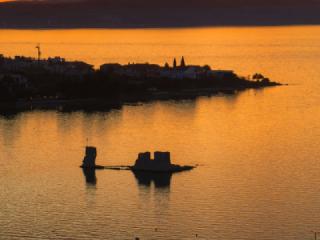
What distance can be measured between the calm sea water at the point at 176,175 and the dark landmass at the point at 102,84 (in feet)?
8.35

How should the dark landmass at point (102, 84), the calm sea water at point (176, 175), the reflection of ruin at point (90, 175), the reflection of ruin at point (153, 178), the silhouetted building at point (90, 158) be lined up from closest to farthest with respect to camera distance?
the calm sea water at point (176, 175) → the reflection of ruin at point (153, 178) → the reflection of ruin at point (90, 175) → the silhouetted building at point (90, 158) → the dark landmass at point (102, 84)

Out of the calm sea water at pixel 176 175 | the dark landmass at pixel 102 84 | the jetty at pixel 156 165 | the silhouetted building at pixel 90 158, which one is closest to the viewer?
the calm sea water at pixel 176 175

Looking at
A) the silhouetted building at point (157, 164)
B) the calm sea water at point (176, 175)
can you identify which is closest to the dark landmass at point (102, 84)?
the calm sea water at point (176, 175)

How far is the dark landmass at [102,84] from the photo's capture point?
192 ft

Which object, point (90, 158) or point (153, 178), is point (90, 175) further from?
point (153, 178)

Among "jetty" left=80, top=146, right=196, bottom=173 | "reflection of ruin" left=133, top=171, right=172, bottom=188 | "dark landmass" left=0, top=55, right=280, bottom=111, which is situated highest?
"dark landmass" left=0, top=55, right=280, bottom=111

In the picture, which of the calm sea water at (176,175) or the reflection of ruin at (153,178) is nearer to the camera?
the calm sea water at (176,175)

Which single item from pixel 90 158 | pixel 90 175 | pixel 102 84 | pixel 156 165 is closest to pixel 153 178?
pixel 156 165

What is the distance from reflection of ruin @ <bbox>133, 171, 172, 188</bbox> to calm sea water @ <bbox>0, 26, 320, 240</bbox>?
95mm

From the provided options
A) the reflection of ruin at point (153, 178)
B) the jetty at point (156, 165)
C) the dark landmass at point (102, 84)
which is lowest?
the reflection of ruin at point (153, 178)

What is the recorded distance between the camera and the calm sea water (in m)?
29.4

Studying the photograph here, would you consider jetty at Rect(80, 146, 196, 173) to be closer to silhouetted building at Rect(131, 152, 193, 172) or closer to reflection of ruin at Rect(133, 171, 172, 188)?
silhouetted building at Rect(131, 152, 193, 172)

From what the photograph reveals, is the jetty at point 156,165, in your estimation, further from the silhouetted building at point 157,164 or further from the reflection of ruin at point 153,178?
the reflection of ruin at point 153,178

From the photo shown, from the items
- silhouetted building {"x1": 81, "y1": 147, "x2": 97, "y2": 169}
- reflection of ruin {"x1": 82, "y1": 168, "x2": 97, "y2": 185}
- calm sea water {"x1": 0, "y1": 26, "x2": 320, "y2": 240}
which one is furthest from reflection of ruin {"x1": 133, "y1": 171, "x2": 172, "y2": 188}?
silhouetted building {"x1": 81, "y1": 147, "x2": 97, "y2": 169}
